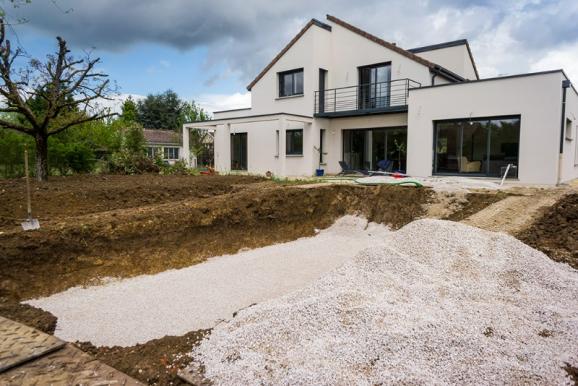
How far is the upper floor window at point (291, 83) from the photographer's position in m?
18.8

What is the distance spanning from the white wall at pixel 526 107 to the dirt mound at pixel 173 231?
4.59 meters

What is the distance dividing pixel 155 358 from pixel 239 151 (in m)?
17.1

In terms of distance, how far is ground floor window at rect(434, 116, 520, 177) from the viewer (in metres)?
12.5

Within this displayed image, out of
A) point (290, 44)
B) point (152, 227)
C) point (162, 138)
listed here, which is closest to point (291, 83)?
point (290, 44)

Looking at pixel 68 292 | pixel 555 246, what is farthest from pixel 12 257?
pixel 555 246

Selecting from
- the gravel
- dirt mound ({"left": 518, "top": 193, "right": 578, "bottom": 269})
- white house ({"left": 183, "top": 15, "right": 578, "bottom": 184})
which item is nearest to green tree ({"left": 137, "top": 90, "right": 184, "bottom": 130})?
white house ({"left": 183, "top": 15, "right": 578, "bottom": 184})

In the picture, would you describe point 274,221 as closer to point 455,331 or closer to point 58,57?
point 455,331

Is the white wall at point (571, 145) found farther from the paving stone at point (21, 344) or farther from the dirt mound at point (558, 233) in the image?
the paving stone at point (21, 344)

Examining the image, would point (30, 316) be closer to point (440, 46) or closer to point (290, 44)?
point (290, 44)

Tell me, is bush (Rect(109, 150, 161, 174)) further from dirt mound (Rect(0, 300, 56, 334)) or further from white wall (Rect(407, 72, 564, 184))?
dirt mound (Rect(0, 300, 56, 334))

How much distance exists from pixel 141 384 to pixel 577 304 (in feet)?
14.3

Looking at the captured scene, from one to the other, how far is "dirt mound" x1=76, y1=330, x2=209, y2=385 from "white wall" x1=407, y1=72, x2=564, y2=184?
1194cm

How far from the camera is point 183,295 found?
556cm

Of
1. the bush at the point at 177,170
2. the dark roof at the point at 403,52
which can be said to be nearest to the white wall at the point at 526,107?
the dark roof at the point at 403,52
